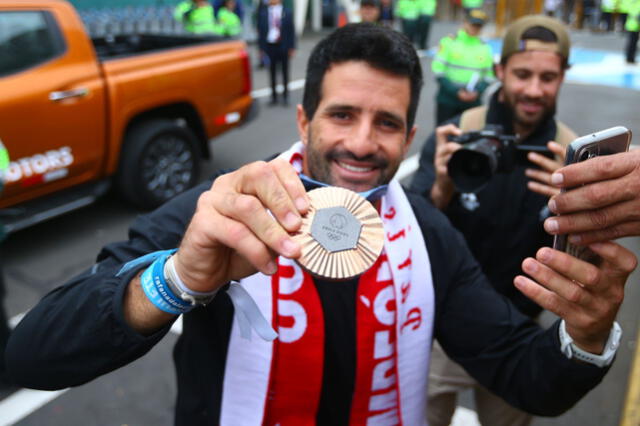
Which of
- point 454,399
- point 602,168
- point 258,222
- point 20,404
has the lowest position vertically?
point 20,404

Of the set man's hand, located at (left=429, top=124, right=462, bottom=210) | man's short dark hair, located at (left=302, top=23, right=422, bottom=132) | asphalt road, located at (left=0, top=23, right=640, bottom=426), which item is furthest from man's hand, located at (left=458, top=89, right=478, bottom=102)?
man's short dark hair, located at (left=302, top=23, right=422, bottom=132)

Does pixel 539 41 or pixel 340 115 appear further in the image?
pixel 539 41

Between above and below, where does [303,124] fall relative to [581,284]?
above

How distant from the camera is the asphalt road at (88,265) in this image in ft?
9.76

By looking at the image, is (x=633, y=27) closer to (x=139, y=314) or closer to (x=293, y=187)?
(x=293, y=187)

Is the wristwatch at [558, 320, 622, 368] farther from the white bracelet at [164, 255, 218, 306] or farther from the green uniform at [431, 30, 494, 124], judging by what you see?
the green uniform at [431, 30, 494, 124]

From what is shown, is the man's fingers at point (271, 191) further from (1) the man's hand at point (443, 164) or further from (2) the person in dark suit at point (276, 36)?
(2) the person in dark suit at point (276, 36)

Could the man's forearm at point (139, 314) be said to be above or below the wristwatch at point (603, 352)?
above

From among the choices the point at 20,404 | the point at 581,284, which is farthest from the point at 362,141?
the point at 20,404

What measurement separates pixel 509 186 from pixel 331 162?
1.06 meters

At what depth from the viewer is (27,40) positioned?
14.0 feet

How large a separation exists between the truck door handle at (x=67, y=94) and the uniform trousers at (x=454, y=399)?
3.37 metres

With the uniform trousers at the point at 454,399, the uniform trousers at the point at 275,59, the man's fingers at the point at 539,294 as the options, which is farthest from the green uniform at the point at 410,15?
the man's fingers at the point at 539,294

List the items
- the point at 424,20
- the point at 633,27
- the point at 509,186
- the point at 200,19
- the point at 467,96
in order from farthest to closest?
the point at 424,20 < the point at 633,27 < the point at 200,19 < the point at 467,96 < the point at 509,186
